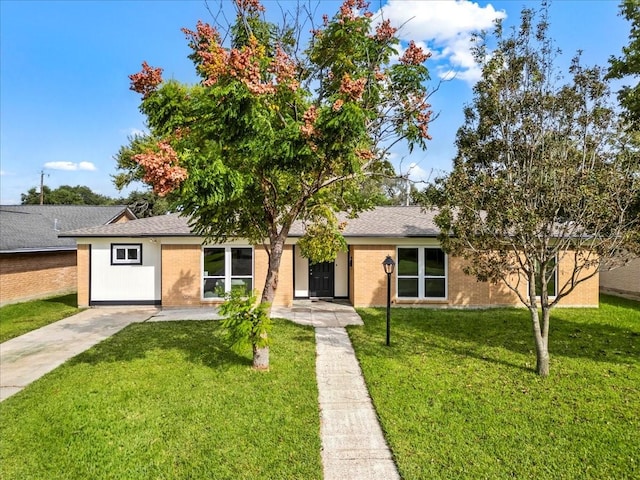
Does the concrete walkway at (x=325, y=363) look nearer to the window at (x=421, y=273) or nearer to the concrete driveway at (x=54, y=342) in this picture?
the concrete driveway at (x=54, y=342)

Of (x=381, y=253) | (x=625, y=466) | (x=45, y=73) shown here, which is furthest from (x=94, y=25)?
(x=625, y=466)

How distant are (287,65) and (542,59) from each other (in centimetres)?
468

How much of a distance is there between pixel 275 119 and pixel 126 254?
10195mm

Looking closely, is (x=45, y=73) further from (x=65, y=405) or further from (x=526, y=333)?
(x=526, y=333)

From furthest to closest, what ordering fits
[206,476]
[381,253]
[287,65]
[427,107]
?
[381,253] < [427,107] < [287,65] < [206,476]

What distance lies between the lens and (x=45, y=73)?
15.3 metres

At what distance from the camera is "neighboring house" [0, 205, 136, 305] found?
15086 mm

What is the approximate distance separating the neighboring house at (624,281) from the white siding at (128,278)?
1895cm

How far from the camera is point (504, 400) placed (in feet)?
18.8

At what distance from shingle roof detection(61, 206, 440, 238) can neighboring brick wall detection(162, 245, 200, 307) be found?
717 millimetres

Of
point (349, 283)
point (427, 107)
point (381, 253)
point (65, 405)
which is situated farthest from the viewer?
point (349, 283)

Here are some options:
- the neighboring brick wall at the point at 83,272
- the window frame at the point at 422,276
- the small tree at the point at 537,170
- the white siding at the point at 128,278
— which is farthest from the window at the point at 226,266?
the small tree at the point at 537,170

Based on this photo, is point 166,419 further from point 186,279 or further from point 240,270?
point 186,279

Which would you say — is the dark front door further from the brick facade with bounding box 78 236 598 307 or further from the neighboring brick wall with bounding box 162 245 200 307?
the neighboring brick wall with bounding box 162 245 200 307
